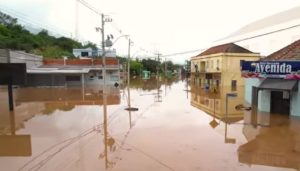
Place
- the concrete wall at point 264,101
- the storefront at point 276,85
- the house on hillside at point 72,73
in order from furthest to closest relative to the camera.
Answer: the house on hillside at point 72,73
the concrete wall at point 264,101
the storefront at point 276,85

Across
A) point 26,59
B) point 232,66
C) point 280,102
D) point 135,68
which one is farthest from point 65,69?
point 135,68

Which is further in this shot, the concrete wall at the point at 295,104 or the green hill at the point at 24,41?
the green hill at the point at 24,41

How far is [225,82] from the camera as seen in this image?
145 ft

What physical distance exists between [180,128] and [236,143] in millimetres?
3520

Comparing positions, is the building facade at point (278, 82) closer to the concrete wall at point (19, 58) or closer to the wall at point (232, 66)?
the wall at point (232, 66)

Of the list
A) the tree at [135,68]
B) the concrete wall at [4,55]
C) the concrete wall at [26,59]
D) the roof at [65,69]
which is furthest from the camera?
the tree at [135,68]

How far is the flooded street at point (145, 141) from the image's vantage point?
10094 millimetres

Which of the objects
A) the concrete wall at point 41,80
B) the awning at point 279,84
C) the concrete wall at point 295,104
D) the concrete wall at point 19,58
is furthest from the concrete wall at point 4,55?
the concrete wall at point 295,104

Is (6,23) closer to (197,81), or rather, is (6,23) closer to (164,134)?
(197,81)

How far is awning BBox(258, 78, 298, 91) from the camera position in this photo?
715 inches

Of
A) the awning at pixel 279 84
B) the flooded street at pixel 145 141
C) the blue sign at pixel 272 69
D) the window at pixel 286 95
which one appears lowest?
the flooded street at pixel 145 141

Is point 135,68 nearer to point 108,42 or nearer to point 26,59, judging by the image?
point 26,59

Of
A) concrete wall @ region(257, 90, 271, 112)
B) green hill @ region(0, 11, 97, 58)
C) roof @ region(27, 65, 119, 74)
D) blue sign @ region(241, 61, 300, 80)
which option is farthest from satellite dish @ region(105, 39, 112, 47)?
green hill @ region(0, 11, 97, 58)

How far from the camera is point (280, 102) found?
2002cm
